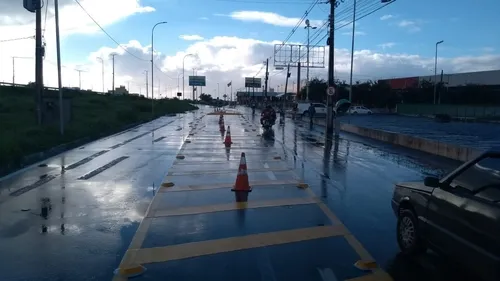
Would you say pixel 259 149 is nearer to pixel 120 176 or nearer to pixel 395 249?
pixel 120 176

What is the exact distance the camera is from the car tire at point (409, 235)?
6.62m

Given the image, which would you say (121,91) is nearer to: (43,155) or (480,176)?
(43,155)

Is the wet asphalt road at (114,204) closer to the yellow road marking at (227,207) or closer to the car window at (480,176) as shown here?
the yellow road marking at (227,207)

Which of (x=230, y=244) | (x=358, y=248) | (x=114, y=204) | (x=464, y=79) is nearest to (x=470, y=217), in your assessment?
(x=358, y=248)

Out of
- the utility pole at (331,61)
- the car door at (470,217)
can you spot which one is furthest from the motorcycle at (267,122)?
the car door at (470,217)

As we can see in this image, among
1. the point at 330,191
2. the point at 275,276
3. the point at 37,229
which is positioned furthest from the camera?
the point at 330,191

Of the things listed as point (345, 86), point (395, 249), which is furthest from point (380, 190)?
point (345, 86)

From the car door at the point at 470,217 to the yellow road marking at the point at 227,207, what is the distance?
4.11 m

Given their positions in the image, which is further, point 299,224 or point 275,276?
point 299,224

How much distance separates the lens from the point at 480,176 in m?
5.75

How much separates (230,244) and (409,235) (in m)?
2.40

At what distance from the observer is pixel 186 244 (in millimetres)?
7242

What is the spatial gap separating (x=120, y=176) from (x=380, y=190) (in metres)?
6.62

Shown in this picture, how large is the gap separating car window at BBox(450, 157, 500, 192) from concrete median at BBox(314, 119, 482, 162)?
985cm
